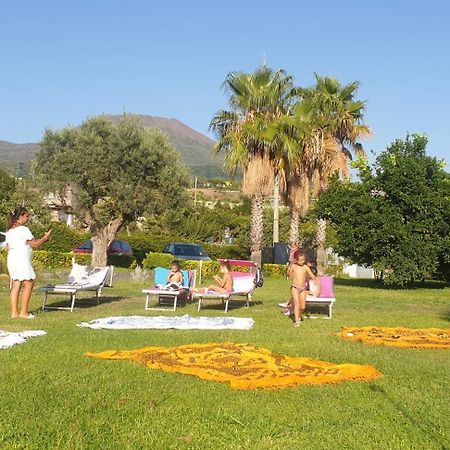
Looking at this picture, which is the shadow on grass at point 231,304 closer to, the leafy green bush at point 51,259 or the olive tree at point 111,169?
the olive tree at point 111,169

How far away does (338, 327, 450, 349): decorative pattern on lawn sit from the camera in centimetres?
895

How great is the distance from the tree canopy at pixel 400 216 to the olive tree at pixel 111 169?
7.27 metres

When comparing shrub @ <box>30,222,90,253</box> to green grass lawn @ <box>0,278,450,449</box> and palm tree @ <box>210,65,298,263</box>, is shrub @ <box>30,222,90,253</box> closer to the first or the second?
palm tree @ <box>210,65,298,263</box>

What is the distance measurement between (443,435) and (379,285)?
2065 centimetres

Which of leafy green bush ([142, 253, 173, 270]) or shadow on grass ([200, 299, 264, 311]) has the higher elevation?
leafy green bush ([142, 253, 173, 270])

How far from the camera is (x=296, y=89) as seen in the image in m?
26.9

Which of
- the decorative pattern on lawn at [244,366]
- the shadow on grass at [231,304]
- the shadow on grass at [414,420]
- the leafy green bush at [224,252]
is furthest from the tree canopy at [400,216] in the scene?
the shadow on grass at [414,420]

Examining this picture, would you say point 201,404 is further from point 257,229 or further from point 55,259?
point 55,259

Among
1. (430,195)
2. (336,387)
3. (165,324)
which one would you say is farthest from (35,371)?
(430,195)

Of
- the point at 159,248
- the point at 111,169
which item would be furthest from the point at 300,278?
the point at 159,248

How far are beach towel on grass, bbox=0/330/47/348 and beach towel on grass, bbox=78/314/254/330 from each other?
Result: 1.15 m

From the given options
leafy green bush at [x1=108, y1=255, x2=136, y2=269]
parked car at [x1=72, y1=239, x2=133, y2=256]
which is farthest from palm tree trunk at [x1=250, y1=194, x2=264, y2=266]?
parked car at [x1=72, y1=239, x2=133, y2=256]

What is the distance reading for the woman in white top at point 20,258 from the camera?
36.3 ft

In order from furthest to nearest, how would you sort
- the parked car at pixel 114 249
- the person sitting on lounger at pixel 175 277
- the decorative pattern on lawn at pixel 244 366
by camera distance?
the parked car at pixel 114 249
the person sitting on lounger at pixel 175 277
the decorative pattern on lawn at pixel 244 366
